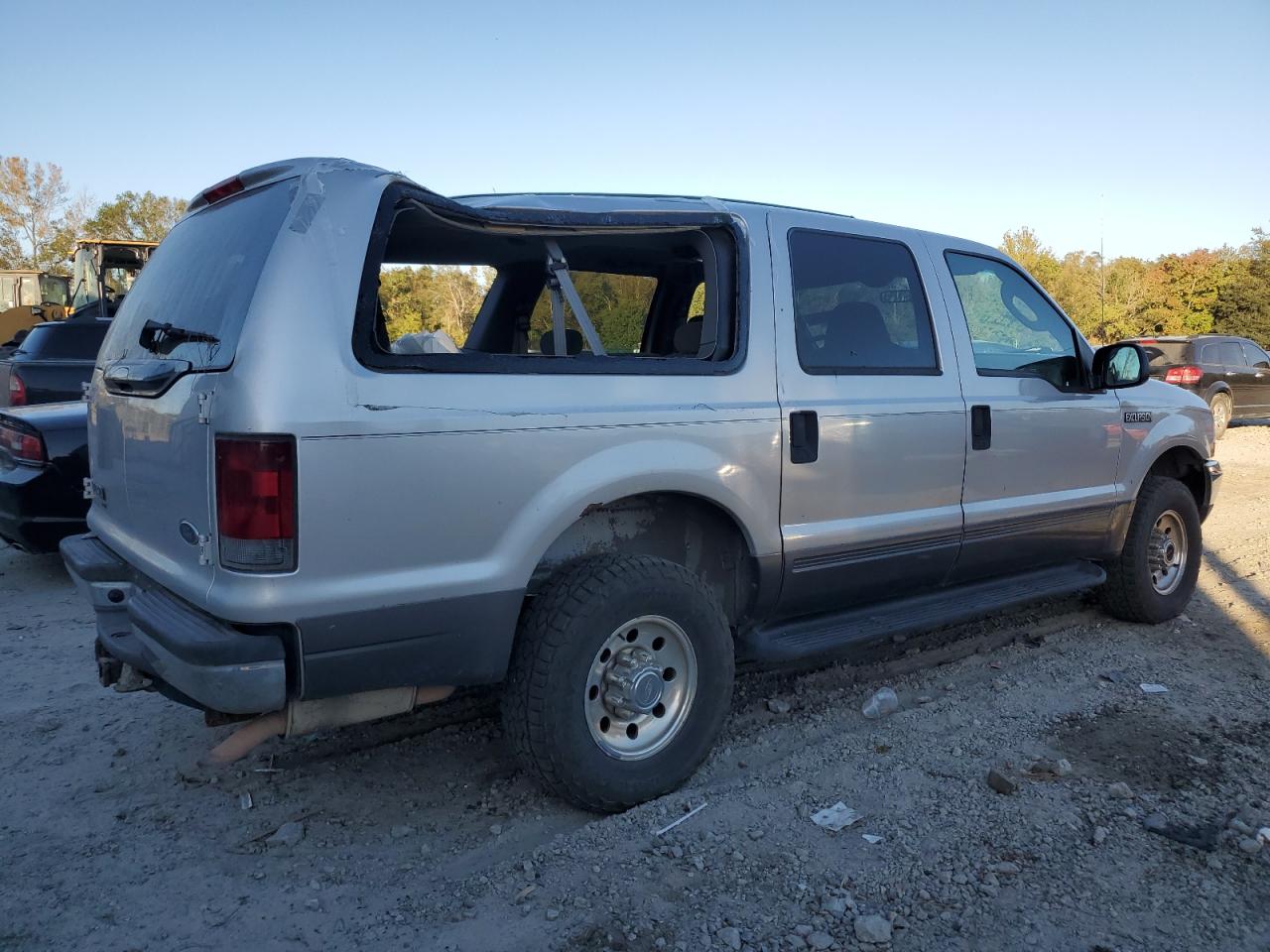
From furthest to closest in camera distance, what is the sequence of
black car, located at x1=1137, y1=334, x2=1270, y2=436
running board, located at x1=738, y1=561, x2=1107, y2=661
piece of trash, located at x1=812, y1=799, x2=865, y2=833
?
black car, located at x1=1137, y1=334, x2=1270, y2=436, running board, located at x1=738, y1=561, x2=1107, y2=661, piece of trash, located at x1=812, y1=799, x2=865, y2=833

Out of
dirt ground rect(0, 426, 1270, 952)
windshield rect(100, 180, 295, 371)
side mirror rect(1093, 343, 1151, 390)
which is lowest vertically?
dirt ground rect(0, 426, 1270, 952)

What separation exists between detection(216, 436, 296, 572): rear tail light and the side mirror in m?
3.90

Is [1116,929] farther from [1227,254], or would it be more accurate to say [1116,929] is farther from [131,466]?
[1227,254]

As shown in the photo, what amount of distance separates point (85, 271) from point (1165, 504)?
18.2 metres

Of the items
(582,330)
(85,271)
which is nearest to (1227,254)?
(85,271)

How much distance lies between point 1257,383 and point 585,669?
16619mm

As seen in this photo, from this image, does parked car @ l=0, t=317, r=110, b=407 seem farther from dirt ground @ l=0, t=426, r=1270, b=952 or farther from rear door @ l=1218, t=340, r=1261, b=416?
rear door @ l=1218, t=340, r=1261, b=416

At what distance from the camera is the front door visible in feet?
13.8

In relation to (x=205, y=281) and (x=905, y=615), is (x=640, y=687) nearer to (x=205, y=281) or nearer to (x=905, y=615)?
(x=905, y=615)

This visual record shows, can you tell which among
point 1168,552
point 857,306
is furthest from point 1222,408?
point 857,306

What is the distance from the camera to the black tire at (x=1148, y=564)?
16.6 feet

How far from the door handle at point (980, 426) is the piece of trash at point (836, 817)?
178cm

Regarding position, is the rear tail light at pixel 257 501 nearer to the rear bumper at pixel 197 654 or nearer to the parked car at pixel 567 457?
the parked car at pixel 567 457

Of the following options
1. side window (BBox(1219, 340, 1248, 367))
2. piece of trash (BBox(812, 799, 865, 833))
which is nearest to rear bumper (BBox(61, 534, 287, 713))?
piece of trash (BBox(812, 799, 865, 833))
